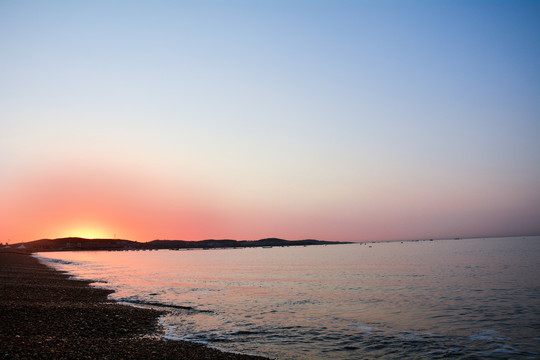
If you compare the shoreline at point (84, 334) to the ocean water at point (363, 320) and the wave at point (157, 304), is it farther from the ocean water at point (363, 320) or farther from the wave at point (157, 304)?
the wave at point (157, 304)

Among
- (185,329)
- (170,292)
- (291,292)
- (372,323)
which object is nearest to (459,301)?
(372,323)

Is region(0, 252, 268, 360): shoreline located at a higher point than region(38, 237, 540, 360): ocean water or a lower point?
higher

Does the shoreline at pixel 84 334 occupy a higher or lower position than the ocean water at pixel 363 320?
higher

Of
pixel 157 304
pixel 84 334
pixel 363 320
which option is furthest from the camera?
pixel 157 304

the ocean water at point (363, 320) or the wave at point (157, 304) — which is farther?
the wave at point (157, 304)

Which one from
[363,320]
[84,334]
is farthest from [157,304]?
[363,320]

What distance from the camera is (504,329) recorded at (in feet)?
68.3

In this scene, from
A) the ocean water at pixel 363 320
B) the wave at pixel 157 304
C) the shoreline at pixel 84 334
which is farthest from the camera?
the wave at pixel 157 304

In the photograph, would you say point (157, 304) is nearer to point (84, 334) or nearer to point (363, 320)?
point (84, 334)

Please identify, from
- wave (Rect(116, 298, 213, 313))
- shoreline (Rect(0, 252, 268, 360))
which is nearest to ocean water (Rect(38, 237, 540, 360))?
wave (Rect(116, 298, 213, 313))

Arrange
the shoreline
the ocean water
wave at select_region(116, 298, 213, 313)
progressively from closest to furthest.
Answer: the shoreline < the ocean water < wave at select_region(116, 298, 213, 313)

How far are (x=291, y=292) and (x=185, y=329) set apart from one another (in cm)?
1854

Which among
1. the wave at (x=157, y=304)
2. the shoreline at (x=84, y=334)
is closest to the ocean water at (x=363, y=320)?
the wave at (x=157, y=304)

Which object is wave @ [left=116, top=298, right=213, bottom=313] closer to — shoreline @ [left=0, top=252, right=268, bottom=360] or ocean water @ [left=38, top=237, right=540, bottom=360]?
ocean water @ [left=38, top=237, right=540, bottom=360]
